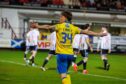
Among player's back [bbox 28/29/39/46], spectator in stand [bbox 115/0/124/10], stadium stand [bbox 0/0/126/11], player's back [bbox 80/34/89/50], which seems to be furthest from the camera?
spectator in stand [bbox 115/0/124/10]

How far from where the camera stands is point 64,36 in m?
12.9

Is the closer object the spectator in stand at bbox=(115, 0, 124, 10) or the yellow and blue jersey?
the yellow and blue jersey

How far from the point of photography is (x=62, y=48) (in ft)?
42.3

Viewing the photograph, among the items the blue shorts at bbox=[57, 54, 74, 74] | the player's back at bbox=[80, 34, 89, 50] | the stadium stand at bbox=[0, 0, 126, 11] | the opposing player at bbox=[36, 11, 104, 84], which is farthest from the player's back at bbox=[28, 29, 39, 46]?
the stadium stand at bbox=[0, 0, 126, 11]

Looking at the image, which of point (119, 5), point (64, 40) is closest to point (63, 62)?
point (64, 40)

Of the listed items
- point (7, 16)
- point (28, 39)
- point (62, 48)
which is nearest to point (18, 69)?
point (28, 39)

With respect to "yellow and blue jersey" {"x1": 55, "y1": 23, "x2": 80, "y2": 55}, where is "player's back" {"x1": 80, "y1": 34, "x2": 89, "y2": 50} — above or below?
below

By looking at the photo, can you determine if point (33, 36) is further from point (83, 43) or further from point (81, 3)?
point (81, 3)

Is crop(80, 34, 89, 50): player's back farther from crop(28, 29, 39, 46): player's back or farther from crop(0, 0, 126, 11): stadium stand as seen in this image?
crop(0, 0, 126, 11): stadium stand

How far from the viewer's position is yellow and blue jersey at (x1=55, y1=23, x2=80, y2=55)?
1284 centimetres

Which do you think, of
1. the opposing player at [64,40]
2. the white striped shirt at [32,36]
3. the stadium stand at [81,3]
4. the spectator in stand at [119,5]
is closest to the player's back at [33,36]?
the white striped shirt at [32,36]

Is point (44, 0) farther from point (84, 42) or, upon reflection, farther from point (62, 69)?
point (62, 69)

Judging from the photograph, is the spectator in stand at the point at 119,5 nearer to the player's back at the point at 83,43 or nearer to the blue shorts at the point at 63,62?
the player's back at the point at 83,43

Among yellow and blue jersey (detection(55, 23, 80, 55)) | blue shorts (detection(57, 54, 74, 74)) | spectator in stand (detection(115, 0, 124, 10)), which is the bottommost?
spectator in stand (detection(115, 0, 124, 10))
